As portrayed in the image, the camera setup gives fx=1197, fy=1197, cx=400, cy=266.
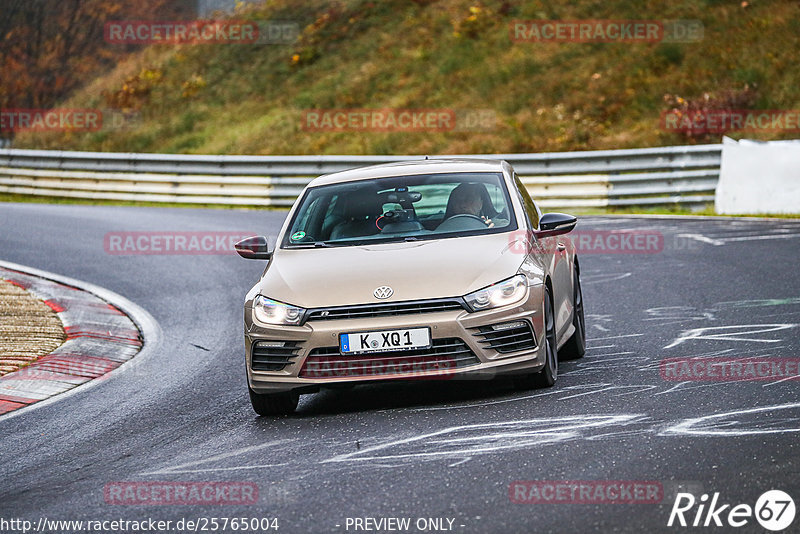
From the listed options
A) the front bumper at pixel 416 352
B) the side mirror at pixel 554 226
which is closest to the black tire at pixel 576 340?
the side mirror at pixel 554 226

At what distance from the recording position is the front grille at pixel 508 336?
723cm

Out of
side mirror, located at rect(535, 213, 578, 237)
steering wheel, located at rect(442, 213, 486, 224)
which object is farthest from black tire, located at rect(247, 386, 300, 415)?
side mirror, located at rect(535, 213, 578, 237)

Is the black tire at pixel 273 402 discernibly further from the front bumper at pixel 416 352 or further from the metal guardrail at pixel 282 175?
the metal guardrail at pixel 282 175

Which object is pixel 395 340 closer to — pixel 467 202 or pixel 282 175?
pixel 467 202

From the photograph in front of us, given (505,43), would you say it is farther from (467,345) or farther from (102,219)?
(467,345)

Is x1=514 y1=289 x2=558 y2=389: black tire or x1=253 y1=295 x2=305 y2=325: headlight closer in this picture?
x1=253 y1=295 x2=305 y2=325: headlight

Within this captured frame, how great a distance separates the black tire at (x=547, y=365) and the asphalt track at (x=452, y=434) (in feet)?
0.25

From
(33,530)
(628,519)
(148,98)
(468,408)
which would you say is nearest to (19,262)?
(468,408)

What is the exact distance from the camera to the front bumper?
23.5 ft

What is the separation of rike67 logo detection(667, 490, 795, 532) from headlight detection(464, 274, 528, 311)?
2.47m

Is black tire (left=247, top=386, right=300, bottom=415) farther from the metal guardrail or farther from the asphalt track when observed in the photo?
the metal guardrail

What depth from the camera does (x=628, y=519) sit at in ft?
15.7

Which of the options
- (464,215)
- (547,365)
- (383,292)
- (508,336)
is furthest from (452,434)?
(464,215)

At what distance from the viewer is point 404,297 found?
7.23 m
